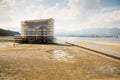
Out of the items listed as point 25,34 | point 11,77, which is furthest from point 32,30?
point 11,77

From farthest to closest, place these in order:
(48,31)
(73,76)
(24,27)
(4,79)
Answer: (24,27), (48,31), (73,76), (4,79)

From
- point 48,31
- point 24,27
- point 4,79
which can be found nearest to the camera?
point 4,79

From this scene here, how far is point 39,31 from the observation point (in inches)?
1654

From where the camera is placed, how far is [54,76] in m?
9.59

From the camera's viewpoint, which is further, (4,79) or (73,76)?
(73,76)

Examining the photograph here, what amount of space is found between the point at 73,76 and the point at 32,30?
3477 cm

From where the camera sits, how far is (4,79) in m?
8.79

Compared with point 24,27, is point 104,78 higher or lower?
lower

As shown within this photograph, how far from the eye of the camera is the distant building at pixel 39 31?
40969mm

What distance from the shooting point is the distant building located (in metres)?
41.0

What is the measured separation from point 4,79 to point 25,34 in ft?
118

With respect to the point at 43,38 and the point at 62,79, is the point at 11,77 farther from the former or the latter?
the point at 43,38

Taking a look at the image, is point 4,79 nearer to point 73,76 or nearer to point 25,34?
point 73,76

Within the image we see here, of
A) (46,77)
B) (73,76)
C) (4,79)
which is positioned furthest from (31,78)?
(73,76)
